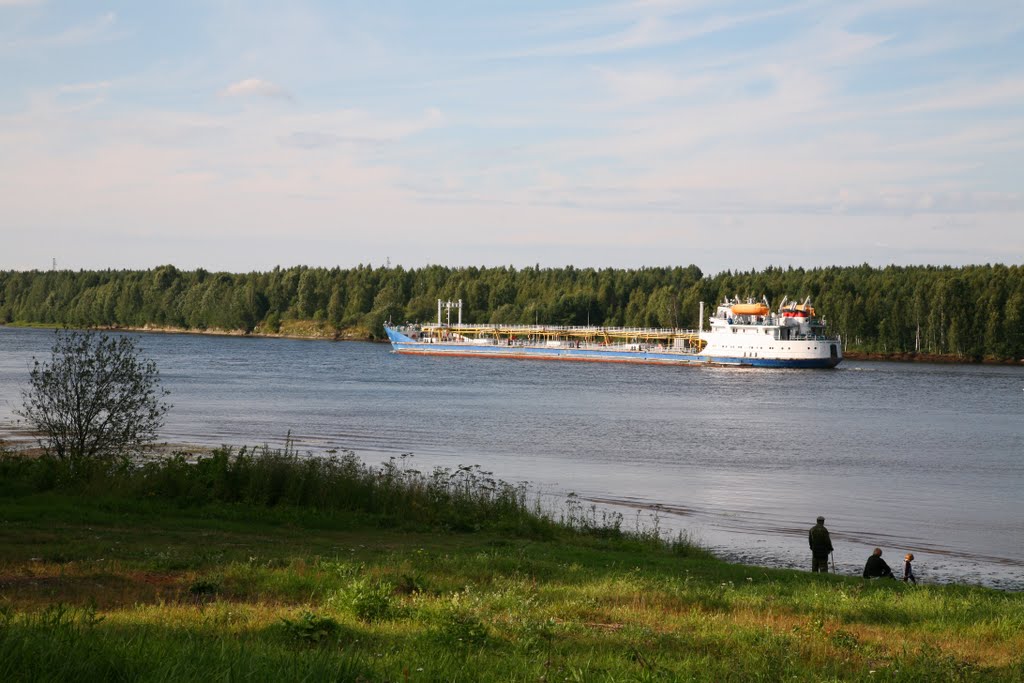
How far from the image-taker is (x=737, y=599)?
12891 millimetres

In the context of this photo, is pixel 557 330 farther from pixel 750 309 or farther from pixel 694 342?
pixel 750 309

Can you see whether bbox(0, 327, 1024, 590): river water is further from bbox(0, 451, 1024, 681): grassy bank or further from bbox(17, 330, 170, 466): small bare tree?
bbox(17, 330, 170, 466): small bare tree

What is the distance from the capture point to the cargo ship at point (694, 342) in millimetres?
116250

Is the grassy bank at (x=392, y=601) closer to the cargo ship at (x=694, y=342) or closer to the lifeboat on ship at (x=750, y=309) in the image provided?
the cargo ship at (x=694, y=342)

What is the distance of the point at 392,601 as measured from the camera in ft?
35.7

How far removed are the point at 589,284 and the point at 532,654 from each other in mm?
188406

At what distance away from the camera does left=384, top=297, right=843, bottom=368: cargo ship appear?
11625 centimetres

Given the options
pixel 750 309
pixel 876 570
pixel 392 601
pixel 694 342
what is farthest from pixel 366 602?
pixel 694 342

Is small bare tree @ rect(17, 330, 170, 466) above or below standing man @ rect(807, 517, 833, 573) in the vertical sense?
above

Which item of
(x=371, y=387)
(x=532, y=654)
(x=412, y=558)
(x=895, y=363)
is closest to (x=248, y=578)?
(x=412, y=558)

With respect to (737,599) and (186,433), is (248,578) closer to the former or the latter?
(737,599)

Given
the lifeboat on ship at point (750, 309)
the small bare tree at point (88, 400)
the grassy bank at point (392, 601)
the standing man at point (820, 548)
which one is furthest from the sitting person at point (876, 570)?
the lifeboat on ship at point (750, 309)

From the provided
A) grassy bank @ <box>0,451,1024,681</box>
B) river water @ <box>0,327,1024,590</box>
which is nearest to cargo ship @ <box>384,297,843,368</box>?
river water @ <box>0,327,1024,590</box>

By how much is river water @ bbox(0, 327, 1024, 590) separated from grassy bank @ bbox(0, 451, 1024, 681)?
26.3 ft
